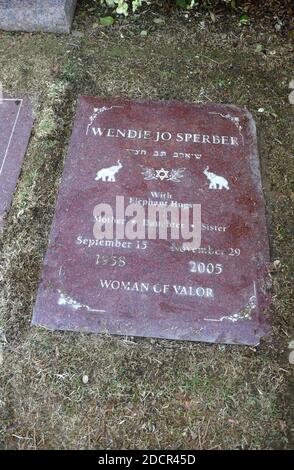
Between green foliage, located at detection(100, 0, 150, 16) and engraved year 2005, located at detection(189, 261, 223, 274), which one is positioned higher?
green foliage, located at detection(100, 0, 150, 16)

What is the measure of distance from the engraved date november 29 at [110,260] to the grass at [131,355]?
323mm

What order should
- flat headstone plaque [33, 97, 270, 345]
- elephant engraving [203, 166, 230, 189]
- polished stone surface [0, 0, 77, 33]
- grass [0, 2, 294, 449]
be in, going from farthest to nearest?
polished stone surface [0, 0, 77, 33] → elephant engraving [203, 166, 230, 189] → flat headstone plaque [33, 97, 270, 345] → grass [0, 2, 294, 449]

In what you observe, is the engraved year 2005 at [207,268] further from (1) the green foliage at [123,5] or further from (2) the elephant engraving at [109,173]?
(1) the green foliage at [123,5]

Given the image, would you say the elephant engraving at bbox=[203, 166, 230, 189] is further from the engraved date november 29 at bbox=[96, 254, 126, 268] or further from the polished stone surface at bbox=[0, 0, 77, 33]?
the polished stone surface at bbox=[0, 0, 77, 33]

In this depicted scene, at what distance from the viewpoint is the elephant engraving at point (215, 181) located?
243 centimetres

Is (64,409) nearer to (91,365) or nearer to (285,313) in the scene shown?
(91,365)

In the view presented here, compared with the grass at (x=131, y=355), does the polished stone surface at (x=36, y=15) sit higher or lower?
higher

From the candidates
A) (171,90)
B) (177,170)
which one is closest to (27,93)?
(171,90)

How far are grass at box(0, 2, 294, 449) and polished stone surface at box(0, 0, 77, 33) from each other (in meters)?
0.38

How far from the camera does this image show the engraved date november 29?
2.23 meters

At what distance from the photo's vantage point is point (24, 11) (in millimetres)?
3004

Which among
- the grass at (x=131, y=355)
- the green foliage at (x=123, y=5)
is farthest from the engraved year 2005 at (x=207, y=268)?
the green foliage at (x=123, y=5)

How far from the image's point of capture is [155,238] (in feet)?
7.54

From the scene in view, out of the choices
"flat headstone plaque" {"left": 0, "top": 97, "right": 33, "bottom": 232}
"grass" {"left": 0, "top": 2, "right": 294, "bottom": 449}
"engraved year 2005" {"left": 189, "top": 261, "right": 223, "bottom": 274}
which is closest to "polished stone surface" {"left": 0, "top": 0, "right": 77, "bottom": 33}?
"grass" {"left": 0, "top": 2, "right": 294, "bottom": 449}
